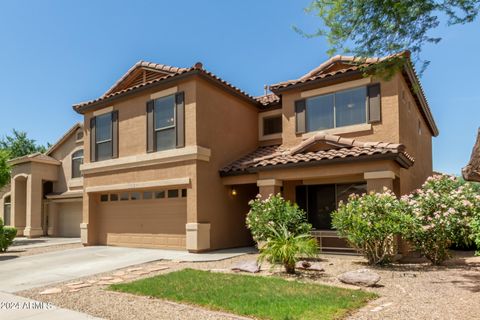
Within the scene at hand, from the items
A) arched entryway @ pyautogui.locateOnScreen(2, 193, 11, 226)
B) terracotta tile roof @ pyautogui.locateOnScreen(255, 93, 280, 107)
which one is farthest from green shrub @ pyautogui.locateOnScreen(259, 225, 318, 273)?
arched entryway @ pyautogui.locateOnScreen(2, 193, 11, 226)

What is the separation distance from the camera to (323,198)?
14695 millimetres

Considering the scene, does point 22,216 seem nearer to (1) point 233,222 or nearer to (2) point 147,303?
(1) point 233,222

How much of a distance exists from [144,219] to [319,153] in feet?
25.8

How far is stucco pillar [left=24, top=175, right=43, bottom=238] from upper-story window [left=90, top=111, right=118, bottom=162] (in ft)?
35.0

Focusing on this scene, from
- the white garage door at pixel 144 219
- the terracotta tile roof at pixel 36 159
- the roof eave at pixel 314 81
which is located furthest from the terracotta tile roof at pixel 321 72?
the terracotta tile roof at pixel 36 159

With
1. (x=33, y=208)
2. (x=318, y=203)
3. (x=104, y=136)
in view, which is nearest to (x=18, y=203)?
(x=33, y=208)

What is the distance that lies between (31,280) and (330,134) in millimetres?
10777

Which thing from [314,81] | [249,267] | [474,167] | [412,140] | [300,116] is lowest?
[249,267]

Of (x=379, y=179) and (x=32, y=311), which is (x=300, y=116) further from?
(x=32, y=311)

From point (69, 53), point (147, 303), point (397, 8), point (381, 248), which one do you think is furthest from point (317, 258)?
point (69, 53)

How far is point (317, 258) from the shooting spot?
12188mm

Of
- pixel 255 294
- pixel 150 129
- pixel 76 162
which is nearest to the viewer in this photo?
pixel 255 294

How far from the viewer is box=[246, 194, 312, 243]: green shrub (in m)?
11.9

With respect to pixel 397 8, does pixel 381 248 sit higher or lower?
lower
